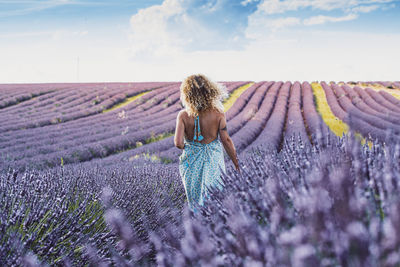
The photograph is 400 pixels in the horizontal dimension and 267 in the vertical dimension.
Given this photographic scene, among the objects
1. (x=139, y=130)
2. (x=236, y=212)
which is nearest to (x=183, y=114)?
(x=236, y=212)

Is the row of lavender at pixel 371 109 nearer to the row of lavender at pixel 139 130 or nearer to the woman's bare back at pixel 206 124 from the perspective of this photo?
the row of lavender at pixel 139 130

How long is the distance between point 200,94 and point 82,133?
1153 cm

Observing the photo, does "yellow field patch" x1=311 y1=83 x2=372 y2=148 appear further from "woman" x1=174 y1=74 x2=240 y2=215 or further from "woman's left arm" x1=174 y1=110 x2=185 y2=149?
"woman's left arm" x1=174 y1=110 x2=185 y2=149

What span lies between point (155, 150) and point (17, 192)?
8026mm

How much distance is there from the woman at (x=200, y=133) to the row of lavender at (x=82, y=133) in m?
4.54

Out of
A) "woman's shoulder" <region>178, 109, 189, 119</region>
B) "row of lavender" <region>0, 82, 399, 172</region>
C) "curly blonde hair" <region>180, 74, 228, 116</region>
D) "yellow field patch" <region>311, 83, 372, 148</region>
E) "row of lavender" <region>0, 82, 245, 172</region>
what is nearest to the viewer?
"curly blonde hair" <region>180, 74, 228, 116</region>

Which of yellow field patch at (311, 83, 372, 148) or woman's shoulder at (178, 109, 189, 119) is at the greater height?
woman's shoulder at (178, 109, 189, 119)

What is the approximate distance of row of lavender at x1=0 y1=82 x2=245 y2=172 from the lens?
10.5 metres

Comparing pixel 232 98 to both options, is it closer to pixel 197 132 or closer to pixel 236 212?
pixel 197 132

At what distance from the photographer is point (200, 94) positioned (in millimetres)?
3568

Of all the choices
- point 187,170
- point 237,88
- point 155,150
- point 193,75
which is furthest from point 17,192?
point 237,88

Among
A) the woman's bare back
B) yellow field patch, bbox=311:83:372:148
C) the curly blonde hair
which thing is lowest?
yellow field patch, bbox=311:83:372:148

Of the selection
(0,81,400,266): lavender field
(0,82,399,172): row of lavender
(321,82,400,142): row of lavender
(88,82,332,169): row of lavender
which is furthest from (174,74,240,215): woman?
(321,82,400,142): row of lavender

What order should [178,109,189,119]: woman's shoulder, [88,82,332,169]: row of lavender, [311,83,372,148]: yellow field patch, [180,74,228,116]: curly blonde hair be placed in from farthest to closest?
[311,83,372,148]: yellow field patch
[88,82,332,169]: row of lavender
[178,109,189,119]: woman's shoulder
[180,74,228,116]: curly blonde hair
